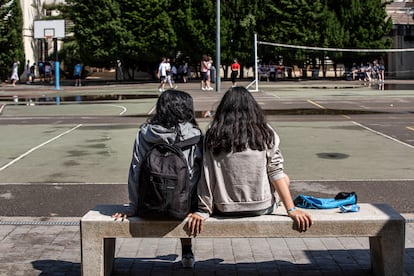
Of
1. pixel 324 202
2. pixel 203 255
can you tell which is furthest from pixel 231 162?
pixel 203 255

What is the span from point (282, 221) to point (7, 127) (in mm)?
14681

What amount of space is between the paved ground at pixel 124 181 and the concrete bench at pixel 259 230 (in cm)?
66

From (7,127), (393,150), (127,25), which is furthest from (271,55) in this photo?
(393,150)

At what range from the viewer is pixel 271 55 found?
53.3m

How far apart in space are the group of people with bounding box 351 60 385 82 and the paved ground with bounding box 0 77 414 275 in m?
25.2

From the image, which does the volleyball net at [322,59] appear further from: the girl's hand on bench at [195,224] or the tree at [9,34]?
the girl's hand on bench at [195,224]

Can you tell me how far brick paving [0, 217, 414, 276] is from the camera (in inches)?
223

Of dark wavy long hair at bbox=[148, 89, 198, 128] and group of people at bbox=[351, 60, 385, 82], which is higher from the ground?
group of people at bbox=[351, 60, 385, 82]

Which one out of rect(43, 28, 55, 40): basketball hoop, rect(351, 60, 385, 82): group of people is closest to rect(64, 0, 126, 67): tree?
rect(43, 28, 55, 40): basketball hoop

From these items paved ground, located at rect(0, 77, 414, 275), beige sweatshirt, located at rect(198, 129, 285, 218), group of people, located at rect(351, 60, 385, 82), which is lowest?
paved ground, located at rect(0, 77, 414, 275)

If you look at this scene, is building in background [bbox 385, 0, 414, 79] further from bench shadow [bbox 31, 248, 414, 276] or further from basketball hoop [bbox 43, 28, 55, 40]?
bench shadow [bbox 31, 248, 414, 276]

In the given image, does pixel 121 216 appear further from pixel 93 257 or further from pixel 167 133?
pixel 167 133

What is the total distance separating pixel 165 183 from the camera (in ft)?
15.3

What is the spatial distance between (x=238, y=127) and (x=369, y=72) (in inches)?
1774
